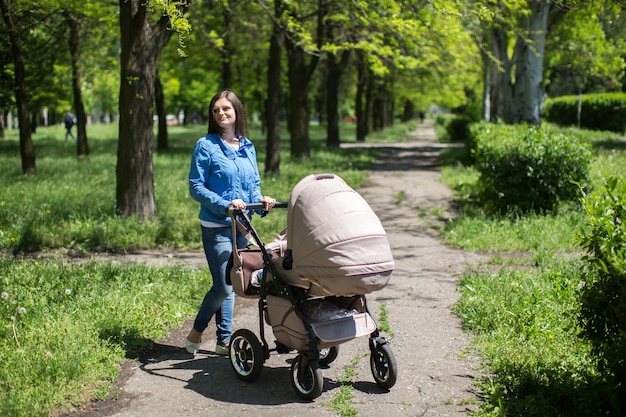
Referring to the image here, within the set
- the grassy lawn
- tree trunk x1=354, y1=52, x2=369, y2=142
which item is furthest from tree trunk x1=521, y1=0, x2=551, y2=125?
tree trunk x1=354, y1=52, x2=369, y2=142

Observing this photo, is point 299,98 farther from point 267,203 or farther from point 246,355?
point 246,355

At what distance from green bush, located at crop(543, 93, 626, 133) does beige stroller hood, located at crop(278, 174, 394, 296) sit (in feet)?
107

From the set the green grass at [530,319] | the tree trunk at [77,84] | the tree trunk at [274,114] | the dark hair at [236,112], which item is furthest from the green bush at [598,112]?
the dark hair at [236,112]

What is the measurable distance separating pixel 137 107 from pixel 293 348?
6764 mm

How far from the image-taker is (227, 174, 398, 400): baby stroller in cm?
418

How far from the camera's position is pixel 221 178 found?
5.10 m

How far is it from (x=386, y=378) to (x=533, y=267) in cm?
389

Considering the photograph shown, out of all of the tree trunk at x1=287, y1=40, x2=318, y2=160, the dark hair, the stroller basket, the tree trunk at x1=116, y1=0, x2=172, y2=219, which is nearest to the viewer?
the stroller basket

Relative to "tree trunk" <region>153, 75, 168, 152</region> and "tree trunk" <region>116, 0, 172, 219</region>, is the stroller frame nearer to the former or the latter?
"tree trunk" <region>116, 0, 172, 219</region>

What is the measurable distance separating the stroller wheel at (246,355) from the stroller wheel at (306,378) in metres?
0.30

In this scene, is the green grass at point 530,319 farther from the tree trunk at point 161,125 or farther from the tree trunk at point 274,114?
the tree trunk at point 161,125

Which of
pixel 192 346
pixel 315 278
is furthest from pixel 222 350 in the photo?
pixel 315 278

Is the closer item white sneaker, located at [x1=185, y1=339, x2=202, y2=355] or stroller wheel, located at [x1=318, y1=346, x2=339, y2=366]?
stroller wheel, located at [x1=318, y1=346, x2=339, y2=366]

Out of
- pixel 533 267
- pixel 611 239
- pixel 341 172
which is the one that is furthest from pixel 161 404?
pixel 341 172
